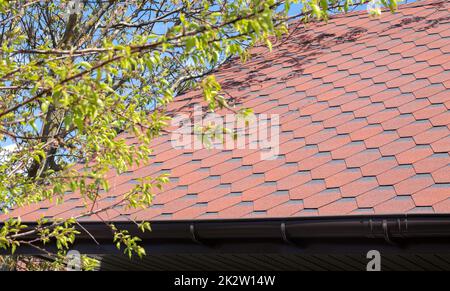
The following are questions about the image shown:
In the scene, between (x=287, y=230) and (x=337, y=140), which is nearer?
(x=287, y=230)

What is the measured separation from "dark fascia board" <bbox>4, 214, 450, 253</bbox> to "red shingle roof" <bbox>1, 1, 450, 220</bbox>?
6.8 inches

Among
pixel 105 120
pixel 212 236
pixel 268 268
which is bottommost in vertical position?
pixel 268 268

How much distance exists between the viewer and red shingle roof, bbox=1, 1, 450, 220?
18.6 ft

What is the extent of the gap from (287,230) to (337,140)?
4.70ft

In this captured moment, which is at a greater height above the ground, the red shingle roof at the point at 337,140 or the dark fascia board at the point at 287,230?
the red shingle roof at the point at 337,140

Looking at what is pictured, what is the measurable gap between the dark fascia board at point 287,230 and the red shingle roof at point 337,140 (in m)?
0.17

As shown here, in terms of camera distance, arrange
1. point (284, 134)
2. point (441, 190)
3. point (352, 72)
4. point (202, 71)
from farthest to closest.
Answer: point (202, 71), point (352, 72), point (284, 134), point (441, 190)

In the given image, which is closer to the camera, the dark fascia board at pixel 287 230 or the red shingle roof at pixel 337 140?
the dark fascia board at pixel 287 230

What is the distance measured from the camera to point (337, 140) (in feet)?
21.6

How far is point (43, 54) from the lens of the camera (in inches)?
185

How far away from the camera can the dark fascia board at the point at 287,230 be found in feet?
16.1
